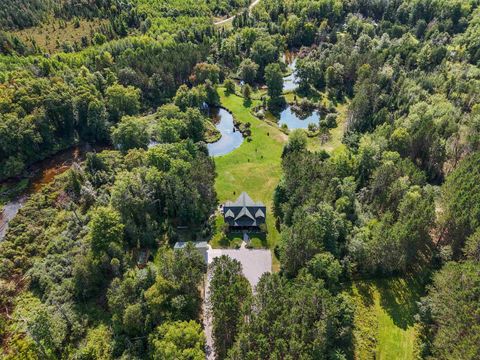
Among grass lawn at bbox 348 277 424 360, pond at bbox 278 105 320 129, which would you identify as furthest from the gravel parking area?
pond at bbox 278 105 320 129

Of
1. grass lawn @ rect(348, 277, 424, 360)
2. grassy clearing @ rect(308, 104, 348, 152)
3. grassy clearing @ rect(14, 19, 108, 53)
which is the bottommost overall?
grass lawn @ rect(348, 277, 424, 360)

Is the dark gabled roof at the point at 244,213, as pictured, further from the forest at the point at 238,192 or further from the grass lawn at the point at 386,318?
the grass lawn at the point at 386,318

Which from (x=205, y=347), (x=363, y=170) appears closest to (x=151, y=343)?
(x=205, y=347)

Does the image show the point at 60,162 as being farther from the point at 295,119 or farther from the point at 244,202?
the point at 295,119

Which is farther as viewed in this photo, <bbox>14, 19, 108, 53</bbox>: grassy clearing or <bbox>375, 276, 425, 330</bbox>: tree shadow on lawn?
<bbox>14, 19, 108, 53</bbox>: grassy clearing

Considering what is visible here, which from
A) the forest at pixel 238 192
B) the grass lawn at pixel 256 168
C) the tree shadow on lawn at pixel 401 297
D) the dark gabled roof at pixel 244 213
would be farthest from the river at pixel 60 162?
the tree shadow on lawn at pixel 401 297

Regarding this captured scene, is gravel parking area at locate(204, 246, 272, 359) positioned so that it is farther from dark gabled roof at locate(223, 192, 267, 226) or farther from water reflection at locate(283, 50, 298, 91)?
water reflection at locate(283, 50, 298, 91)
